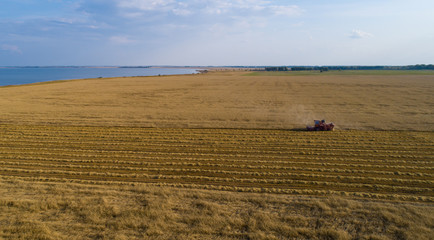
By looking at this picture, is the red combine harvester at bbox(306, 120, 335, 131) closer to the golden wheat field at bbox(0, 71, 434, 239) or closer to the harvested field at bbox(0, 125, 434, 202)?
the golden wheat field at bbox(0, 71, 434, 239)

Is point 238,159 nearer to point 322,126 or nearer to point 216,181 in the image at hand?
point 216,181

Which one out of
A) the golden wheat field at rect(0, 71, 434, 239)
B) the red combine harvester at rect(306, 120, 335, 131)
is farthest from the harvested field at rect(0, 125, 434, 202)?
the red combine harvester at rect(306, 120, 335, 131)

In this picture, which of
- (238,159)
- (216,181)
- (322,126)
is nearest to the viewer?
(216,181)

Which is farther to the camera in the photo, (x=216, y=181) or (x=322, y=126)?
(x=322, y=126)

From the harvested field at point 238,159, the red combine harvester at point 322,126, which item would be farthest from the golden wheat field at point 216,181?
the red combine harvester at point 322,126

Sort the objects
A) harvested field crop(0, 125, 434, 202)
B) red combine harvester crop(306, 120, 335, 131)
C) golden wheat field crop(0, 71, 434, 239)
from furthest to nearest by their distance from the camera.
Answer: red combine harvester crop(306, 120, 335, 131) → harvested field crop(0, 125, 434, 202) → golden wheat field crop(0, 71, 434, 239)

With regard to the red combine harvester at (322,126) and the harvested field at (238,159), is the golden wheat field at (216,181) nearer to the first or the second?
the harvested field at (238,159)

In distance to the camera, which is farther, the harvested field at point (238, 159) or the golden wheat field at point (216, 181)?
the harvested field at point (238, 159)

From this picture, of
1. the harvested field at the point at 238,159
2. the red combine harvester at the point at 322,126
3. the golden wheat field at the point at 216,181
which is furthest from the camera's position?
the red combine harvester at the point at 322,126

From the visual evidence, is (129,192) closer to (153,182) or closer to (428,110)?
(153,182)

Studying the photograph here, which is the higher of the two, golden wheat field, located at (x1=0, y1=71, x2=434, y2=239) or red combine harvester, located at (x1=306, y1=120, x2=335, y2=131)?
red combine harvester, located at (x1=306, y1=120, x2=335, y2=131)

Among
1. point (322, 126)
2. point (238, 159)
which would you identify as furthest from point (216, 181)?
point (322, 126)

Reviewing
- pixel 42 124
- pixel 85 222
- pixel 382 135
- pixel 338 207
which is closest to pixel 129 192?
pixel 85 222

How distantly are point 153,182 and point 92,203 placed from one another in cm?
232
